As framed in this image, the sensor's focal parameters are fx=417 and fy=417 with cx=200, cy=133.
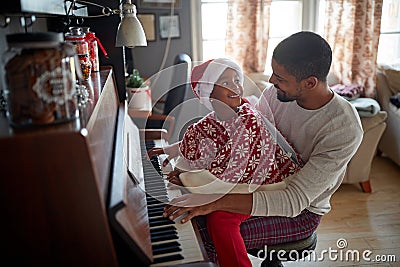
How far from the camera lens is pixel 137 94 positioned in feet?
10.6

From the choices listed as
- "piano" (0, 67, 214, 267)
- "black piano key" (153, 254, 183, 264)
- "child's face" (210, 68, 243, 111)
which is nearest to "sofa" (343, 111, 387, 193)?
"child's face" (210, 68, 243, 111)

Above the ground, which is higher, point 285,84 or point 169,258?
point 285,84

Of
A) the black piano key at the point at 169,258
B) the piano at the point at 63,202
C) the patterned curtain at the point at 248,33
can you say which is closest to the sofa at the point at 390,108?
the patterned curtain at the point at 248,33

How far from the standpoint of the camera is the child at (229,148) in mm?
1376

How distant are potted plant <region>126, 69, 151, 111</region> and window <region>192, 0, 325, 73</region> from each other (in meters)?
0.96

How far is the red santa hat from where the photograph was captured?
1542 mm

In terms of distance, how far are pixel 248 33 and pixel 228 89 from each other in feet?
8.08

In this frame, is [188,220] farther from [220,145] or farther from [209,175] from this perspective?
[220,145]

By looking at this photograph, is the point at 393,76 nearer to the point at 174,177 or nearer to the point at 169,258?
the point at 174,177

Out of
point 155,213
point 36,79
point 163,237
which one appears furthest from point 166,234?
point 36,79

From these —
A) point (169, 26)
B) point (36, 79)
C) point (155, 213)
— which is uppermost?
point (169, 26)

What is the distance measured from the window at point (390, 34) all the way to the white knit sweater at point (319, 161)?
2666mm

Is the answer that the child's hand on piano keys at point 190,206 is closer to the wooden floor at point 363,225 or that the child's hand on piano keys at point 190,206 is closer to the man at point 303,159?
the man at point 303,159

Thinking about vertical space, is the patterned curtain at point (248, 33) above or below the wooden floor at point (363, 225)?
above
